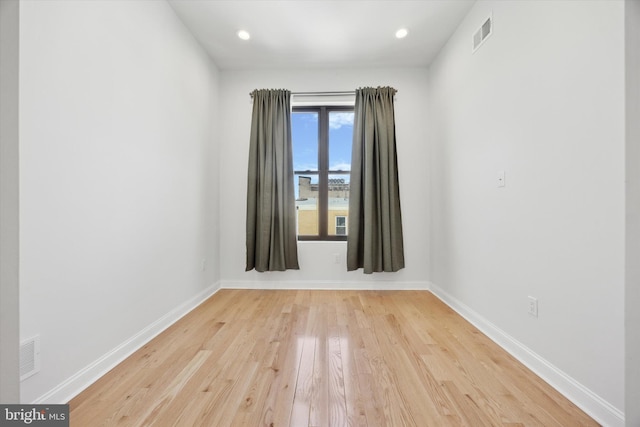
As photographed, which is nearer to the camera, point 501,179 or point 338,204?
point 501,179

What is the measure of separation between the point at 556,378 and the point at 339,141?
9.34 ft

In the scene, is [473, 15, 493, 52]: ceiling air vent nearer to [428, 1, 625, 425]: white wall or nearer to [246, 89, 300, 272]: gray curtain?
[428, 1, 625, 425]: white wall

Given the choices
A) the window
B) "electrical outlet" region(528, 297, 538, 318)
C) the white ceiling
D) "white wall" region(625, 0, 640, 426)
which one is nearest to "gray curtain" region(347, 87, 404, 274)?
the window

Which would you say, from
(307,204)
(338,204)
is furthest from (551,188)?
(307,204)

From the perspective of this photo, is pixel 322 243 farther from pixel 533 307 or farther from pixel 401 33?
pixel 401 33

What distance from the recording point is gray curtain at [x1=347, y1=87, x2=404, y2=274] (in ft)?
9.82

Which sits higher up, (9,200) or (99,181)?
(99,181)

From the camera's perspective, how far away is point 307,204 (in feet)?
11.0

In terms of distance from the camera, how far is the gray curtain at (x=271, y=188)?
303 cm

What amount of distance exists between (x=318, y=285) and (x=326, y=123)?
204cm

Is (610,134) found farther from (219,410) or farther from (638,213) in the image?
(219,410)

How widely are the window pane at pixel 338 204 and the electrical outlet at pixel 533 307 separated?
1.99m

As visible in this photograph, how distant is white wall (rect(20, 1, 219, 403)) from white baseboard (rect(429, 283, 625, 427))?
2536 mm

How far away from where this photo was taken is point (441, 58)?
2.79m
